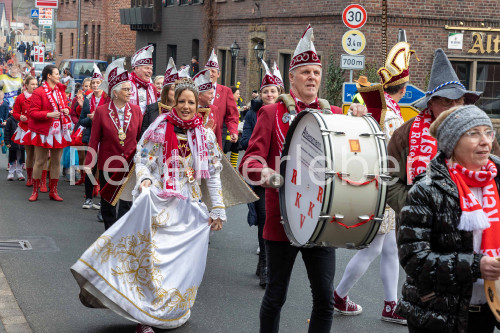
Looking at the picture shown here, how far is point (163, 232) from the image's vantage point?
20.4ft

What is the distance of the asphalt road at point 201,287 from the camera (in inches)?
259

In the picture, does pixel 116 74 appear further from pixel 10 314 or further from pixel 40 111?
pixel 40 111

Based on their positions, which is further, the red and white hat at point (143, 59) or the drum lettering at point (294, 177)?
the red and white hat at point (143, 59)

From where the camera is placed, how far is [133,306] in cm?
595

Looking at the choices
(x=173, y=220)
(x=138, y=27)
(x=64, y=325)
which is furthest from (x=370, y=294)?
(x=138, y=27)

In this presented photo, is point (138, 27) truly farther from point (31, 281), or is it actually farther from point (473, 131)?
point (473, 131)

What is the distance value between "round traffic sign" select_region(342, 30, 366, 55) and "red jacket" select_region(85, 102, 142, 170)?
832cm

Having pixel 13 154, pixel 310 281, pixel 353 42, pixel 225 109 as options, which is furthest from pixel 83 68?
pixel 310 281

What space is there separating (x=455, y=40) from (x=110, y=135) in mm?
16955

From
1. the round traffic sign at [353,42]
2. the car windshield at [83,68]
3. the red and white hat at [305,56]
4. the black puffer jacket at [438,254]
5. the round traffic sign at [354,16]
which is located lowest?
the black puffer jacket at [438,254]

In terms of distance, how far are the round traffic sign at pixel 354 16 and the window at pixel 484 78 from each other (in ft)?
27.9

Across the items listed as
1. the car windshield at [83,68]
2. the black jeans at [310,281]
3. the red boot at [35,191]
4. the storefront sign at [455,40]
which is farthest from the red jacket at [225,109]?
the car windshield at [83,68]

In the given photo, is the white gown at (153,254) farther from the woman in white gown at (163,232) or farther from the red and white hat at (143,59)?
the red and white hat at (143,59)

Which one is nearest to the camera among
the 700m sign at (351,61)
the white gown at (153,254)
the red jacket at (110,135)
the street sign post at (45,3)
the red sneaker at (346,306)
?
the white gown at (153,254)
